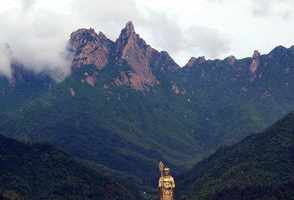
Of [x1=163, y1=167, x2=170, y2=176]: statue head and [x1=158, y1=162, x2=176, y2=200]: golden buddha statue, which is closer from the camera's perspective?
[x1=158, y1=162, x2=176, y2=200]: golden buddha statue

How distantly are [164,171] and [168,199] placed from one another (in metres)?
2.42

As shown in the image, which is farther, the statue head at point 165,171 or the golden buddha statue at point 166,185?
the statue head at point 165,171

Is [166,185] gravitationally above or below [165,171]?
below

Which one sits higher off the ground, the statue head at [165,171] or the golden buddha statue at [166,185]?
the statue head at [165,171]

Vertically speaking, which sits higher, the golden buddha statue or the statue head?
the statue head

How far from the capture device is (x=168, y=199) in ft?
214

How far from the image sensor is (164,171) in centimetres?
6588
